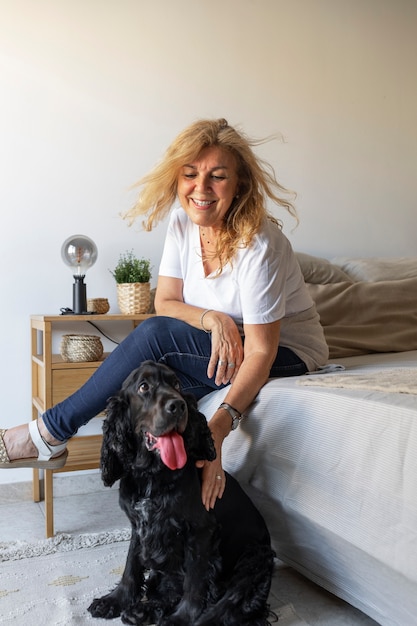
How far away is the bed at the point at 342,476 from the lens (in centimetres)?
116

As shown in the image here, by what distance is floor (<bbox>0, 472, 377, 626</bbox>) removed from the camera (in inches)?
58.1

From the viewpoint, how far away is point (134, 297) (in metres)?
2.37

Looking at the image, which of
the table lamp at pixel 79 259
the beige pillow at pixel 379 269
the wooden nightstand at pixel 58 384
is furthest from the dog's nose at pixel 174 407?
the beige pillow at pixel 379 269

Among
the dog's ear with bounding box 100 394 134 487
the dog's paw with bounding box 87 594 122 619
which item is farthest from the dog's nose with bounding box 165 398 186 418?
the dog's paw with bounding box 87 594 122 619

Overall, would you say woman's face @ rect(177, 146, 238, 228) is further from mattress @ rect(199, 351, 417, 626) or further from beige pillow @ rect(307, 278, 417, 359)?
beige pillow @ rect(307, 278, 417, 359)

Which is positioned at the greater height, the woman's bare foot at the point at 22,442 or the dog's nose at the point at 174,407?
the dog's nose at the point at 174,407

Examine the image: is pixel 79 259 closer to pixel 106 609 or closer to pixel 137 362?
pixel 137 362

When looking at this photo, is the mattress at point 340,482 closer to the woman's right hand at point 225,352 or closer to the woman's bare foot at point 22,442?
the woman's right hand at point 225,352

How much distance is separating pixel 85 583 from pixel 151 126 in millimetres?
1831

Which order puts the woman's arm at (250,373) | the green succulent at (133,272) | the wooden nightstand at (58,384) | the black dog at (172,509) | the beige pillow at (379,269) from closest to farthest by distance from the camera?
the black dog at (172,509), the woman's arm at (250,373), the wooden nightstand at (58,384), the green succulent at (133,272), the beige pillow at (379,269)

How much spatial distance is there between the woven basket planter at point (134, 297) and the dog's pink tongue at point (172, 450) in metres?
1.17

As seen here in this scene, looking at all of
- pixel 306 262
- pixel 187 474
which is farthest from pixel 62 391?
pixel 306 262

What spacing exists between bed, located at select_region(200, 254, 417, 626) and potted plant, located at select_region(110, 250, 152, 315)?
66 cm

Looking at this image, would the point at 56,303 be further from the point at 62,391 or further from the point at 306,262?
the point at 306,262
